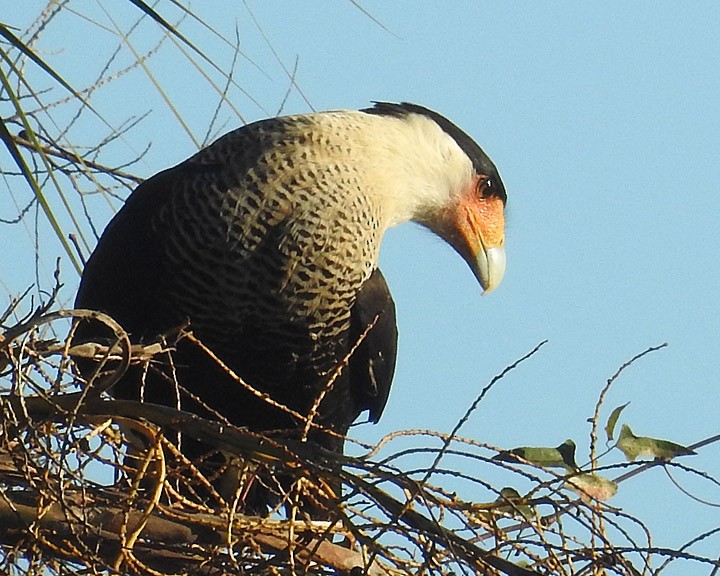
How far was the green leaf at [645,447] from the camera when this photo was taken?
1.95 metres

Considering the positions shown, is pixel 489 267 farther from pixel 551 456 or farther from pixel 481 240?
pixel 551 456

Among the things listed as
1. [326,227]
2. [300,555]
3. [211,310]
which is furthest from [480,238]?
[300,555]

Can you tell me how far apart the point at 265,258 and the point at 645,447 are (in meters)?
1.10

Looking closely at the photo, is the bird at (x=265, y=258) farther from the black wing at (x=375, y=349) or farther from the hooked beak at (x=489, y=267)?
the hooked beak at (x=489, y=267)

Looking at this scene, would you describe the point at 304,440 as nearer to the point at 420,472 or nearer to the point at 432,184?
the point at 420,472

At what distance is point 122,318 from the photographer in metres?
2.93

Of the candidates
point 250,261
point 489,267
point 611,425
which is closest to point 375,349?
point 489,267

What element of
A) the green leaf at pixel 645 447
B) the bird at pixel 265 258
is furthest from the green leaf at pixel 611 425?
the bird at pixel 265 258

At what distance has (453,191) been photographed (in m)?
3.21

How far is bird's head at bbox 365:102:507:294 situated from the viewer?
314 cm

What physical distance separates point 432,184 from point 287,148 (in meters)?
0.42

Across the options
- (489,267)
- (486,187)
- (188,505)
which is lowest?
(188,505)

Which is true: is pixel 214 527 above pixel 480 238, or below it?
below

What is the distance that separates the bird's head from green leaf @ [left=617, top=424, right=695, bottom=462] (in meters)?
1.17
